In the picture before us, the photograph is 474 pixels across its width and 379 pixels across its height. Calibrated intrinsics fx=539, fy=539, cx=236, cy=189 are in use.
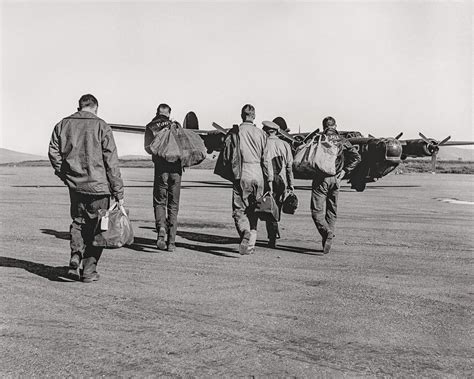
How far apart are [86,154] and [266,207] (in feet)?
10.4

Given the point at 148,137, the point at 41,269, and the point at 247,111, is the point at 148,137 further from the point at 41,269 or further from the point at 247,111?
the point at 41,269

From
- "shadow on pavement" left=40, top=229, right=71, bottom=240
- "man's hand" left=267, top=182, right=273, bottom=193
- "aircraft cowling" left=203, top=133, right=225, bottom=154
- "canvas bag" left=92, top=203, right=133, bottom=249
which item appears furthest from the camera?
"aircraft cowling" left=203, top=133, right=225, bottom=154

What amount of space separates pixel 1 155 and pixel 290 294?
15317cm

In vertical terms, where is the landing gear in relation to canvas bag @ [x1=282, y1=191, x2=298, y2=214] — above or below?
below

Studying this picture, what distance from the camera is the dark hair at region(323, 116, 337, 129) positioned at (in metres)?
8.44

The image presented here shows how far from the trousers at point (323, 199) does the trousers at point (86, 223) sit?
334 centimetres

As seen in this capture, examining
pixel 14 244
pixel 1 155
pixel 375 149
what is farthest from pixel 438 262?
pixel 1 155

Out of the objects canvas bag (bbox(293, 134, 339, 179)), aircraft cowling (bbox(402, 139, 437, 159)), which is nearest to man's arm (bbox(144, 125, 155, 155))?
canvas bag (bbox(293, 134, 339, 179))

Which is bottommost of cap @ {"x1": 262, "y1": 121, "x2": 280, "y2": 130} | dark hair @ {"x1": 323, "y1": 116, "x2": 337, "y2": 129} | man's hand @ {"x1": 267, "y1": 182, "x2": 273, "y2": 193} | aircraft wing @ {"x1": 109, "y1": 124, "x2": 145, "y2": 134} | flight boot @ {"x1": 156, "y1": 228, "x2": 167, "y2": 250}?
flight boot @ {"x1": 156, "y1": 228, "x2": 167, "y2": 250}

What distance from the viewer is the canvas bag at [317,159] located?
7929mm

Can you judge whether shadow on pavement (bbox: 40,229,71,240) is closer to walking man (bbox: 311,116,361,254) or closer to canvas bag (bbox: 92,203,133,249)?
canvas bag (bbox: 92,203,133,249)

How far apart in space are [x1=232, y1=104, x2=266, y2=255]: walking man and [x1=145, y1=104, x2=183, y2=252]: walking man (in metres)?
0.93

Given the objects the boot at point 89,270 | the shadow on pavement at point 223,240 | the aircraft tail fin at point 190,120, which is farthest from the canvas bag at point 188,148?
the aircraft tail fin at point 190,120

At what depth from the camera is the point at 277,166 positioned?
8.38m
